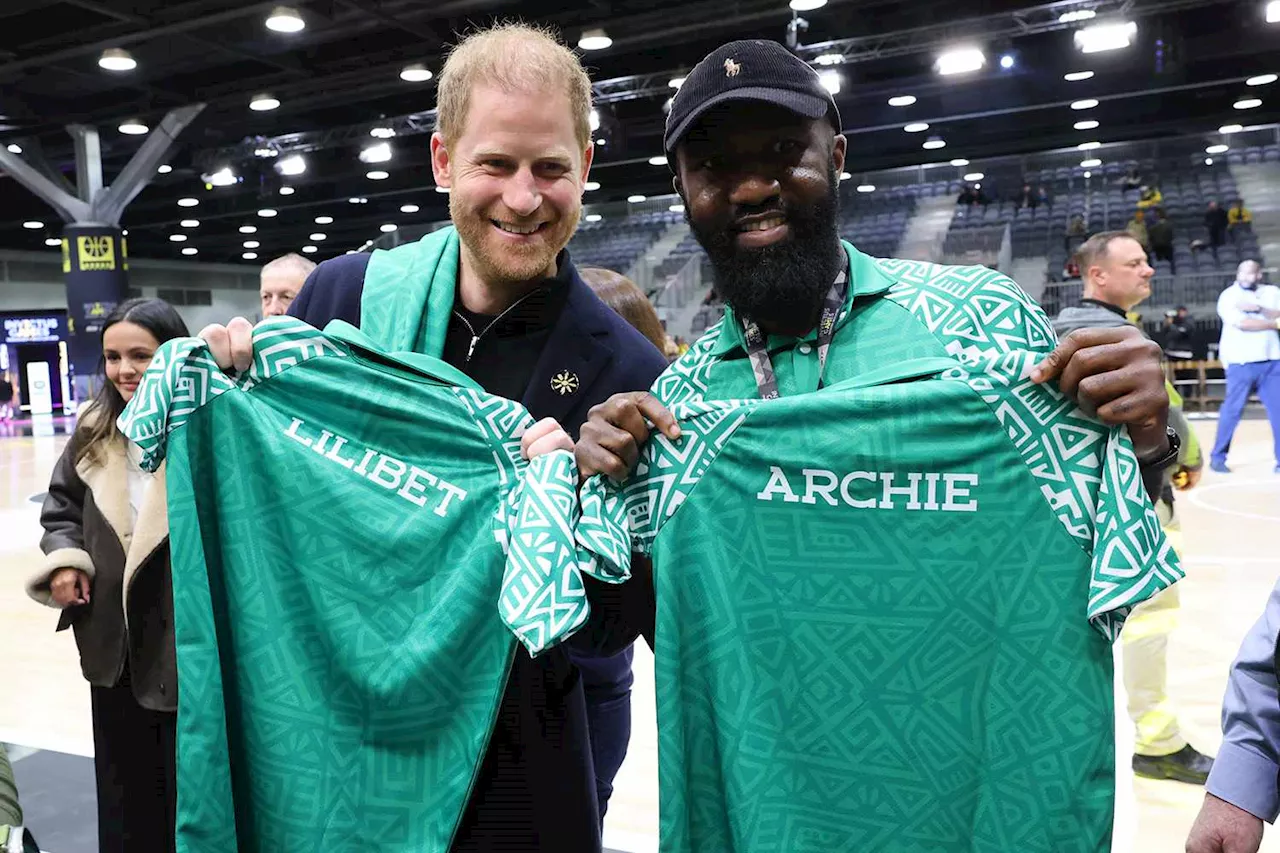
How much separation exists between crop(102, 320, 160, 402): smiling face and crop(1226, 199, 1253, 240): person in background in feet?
66.4

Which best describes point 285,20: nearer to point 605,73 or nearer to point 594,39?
point 594,39

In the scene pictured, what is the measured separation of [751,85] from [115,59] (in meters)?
11.5

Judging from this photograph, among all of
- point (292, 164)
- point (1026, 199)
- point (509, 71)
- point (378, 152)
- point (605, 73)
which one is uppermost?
point (605, 73)

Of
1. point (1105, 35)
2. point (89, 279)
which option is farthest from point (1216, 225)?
point (89, 279)

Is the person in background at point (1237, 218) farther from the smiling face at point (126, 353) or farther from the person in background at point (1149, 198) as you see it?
the smiling face at point (126, 353)

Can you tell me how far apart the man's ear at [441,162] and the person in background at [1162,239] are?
18.1 metres


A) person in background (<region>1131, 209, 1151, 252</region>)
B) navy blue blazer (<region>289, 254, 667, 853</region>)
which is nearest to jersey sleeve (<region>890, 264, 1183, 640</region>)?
navy blue blazer (<region>289, 254, 667, 853</region>)

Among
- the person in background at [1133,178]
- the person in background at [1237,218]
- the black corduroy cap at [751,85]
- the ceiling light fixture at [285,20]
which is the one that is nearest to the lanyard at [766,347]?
the black corduroy cap at [751,85]

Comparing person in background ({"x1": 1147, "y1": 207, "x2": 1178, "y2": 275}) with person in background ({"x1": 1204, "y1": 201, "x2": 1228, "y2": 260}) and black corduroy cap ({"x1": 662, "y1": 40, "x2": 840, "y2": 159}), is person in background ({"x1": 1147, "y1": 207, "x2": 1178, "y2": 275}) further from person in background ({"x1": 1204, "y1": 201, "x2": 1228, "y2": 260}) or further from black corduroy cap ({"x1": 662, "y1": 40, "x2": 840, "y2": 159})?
black corduroy cap ({"x1": 662, "y1": 40, "x2": 840, "y2": 159})

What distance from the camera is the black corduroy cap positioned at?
1.40 m

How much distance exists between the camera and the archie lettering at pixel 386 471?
1499mm

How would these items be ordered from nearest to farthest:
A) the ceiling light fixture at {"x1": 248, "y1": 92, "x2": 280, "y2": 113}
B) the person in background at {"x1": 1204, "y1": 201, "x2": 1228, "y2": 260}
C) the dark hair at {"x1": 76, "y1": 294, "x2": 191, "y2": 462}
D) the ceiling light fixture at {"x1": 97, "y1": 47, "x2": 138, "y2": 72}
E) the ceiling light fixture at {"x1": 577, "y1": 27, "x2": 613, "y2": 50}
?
the dark hair at {"x1": 76, "y1": 294, "x2": 191, "y2": 462} < the ceiling light fixture at {"x1": 577, "y1": 27, "x2": 613, "y2": 50} < the ceiling light fixture at {"x1": 97, "y1": 47, "x2": 138, "y2": 72} < the ceiling light fixture at {"x1": 248, "y1": 92, "x2": 280, "y2": 113} < the person in background at {"x1": 1204, "y1": 201, "x2": 1228, "y2": 260}

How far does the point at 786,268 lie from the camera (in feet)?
4.70

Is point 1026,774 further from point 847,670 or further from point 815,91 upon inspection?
point 815,91
